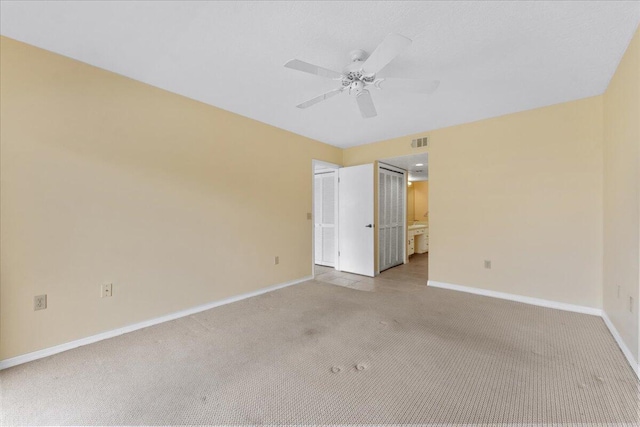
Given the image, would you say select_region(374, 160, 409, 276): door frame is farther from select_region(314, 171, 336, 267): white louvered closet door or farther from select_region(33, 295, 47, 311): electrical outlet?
select_region(33, 295, 47, 311): electrical outlet

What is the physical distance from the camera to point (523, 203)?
325 cm

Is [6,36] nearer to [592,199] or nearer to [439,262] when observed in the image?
[439,262]

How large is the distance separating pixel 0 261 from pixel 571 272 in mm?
5346

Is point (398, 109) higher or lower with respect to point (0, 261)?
higher

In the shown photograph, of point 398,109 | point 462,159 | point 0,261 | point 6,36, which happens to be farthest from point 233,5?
point 462,159

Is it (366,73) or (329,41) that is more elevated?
(329,41)

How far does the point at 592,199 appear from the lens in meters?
2.86

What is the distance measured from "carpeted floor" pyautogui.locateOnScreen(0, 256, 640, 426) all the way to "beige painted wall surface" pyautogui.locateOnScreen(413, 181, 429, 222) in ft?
19.6

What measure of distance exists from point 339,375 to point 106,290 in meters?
2.20

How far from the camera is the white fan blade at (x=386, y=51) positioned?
4.92ft

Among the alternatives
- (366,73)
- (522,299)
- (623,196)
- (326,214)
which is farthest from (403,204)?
(366,73)

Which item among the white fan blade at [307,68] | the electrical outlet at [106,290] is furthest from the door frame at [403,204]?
the electrical outlet at [106,290]

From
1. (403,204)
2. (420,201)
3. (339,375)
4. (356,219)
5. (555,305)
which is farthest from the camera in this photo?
(420,201)

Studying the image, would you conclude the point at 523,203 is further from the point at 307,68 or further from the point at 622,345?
the point at 307,68
